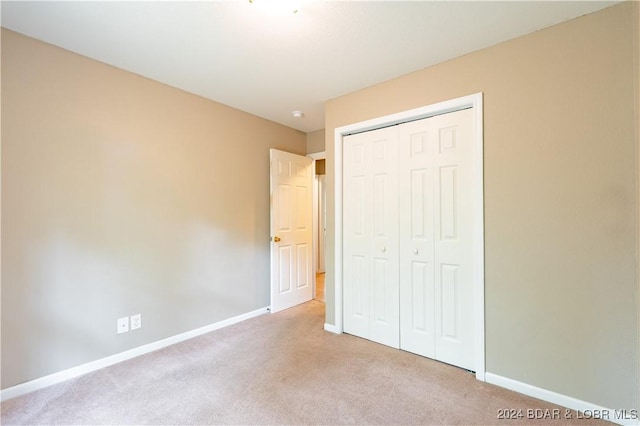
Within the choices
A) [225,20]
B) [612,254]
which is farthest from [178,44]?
[612,254]

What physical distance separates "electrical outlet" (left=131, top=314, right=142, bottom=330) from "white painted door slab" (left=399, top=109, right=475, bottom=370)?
2260 mm

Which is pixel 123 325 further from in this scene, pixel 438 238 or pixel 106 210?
pixel 438 238

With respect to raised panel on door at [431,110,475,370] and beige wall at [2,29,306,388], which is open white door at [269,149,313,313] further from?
raised panel on door at [431,110,475,370]

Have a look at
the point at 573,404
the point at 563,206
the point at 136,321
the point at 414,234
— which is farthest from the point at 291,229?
the point at 573,404

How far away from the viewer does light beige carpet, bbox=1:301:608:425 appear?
1.73 metres

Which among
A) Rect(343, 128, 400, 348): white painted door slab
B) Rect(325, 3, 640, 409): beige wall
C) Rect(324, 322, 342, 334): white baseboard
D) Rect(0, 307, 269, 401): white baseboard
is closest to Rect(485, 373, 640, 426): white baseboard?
Rect(325, 3, 640, 409): beige wall

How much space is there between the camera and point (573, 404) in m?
1.79

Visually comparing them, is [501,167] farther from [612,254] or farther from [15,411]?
[15,411]

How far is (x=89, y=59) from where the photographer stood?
2.25m

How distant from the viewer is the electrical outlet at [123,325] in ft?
7.87

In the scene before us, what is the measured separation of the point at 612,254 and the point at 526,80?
120 centimetres

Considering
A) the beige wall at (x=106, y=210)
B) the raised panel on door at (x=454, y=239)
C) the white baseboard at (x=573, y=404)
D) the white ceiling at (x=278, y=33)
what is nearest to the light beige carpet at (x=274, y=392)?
the white baseboard at (x=573, y=404)

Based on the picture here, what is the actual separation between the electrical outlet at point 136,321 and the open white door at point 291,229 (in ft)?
4.69

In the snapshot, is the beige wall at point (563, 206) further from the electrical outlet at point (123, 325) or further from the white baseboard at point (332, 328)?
the electrical outlet at point (123, 325)
